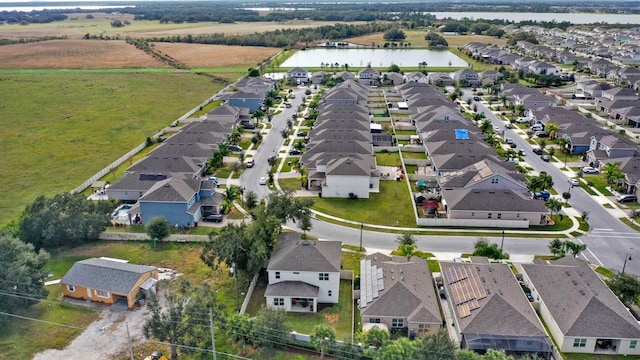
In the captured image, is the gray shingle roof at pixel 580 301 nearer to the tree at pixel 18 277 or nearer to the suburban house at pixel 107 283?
the suburban house at pixel 107 283

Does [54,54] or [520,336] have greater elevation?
[54,54]

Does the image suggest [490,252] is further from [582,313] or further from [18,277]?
[18,277]

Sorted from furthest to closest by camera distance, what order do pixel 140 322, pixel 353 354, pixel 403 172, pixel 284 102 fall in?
pixel 284 102, pixel 403 172, pixel 140 322, pixel 353 354

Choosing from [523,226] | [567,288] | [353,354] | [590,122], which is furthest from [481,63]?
[353,354]

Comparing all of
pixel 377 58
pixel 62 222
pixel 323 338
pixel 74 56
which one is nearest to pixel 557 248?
pixel 323 338

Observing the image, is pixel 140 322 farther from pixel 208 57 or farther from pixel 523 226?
pixel 208 57

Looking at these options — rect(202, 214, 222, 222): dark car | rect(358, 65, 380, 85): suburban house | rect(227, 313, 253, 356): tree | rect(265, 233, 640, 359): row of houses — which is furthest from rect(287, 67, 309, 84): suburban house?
rect(227, 313, 253, 356): tree

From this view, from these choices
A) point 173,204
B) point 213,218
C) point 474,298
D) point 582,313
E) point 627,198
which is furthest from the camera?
point 627,198
